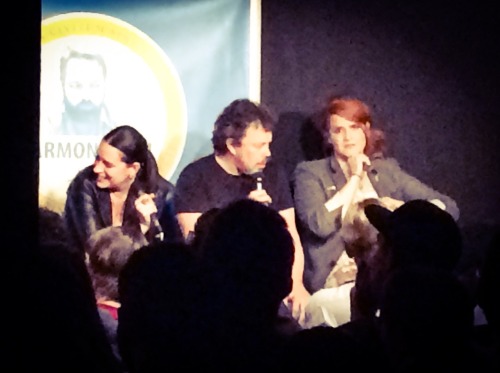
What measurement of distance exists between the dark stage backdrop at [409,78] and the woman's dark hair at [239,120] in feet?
0.74

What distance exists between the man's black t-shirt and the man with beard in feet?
1.13

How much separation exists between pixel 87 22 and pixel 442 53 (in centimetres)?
137

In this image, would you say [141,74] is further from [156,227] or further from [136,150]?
[156,227]

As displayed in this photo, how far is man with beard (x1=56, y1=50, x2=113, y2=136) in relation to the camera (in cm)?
292

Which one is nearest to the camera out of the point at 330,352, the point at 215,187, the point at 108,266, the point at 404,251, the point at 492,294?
the point at 330,352

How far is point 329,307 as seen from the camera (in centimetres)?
285

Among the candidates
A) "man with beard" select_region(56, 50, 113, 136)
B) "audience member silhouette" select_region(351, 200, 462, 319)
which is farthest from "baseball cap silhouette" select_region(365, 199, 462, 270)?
"man with beard" select_region(56, 50, 113, 136)

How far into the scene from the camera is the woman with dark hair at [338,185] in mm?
2926

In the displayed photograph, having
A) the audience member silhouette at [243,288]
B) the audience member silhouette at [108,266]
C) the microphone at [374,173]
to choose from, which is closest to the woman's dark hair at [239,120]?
the microphone at [374,173]

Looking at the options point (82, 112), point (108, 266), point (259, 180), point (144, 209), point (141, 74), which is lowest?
point (108, 266)

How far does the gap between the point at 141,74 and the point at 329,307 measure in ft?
3.47

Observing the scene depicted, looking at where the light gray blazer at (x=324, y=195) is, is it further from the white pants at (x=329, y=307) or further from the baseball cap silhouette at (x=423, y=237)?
the baseball cap silhouette at (x=423, y=237)

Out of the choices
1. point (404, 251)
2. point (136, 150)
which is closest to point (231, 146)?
point (136, 150)

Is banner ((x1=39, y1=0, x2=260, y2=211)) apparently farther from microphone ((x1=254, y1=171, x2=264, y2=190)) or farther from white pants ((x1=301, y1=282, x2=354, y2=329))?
white pants ((x1=301, y1=282, x2=354, y2=329))
